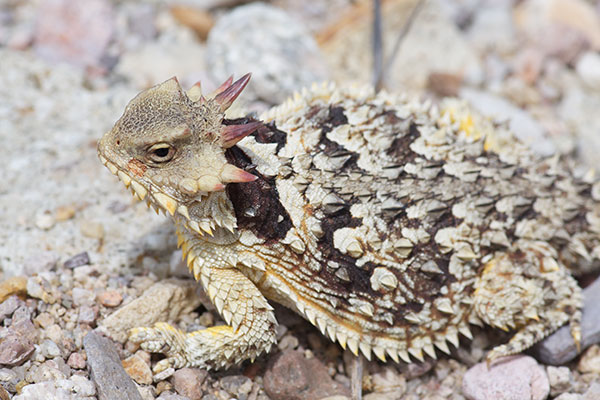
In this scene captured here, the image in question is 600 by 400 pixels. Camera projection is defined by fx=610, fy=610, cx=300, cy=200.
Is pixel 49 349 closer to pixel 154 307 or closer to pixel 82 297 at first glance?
pixel 82 297

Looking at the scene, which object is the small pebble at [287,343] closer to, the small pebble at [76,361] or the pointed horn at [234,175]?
the small pebble at [76,361]

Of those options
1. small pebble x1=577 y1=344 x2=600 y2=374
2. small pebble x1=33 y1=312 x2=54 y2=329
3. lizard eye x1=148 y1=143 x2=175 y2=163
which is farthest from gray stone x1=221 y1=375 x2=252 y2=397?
small pebble x1=577 y1=344 x2=600 y2=374

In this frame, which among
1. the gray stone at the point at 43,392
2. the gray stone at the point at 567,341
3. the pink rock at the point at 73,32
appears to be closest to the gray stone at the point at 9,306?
the gray stone at the point at 43,392

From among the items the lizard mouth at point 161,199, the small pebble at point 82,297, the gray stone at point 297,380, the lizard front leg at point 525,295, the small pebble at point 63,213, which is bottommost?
the gray stone at point 297,380

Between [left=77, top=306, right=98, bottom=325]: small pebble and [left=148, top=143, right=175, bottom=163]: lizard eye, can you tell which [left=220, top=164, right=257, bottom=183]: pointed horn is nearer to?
[left=148, top=143, right=175, bottom=163]: lizard eye

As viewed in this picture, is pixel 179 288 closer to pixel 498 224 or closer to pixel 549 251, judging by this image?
pixel 498 224

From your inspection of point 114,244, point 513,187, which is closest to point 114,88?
point 114,244
